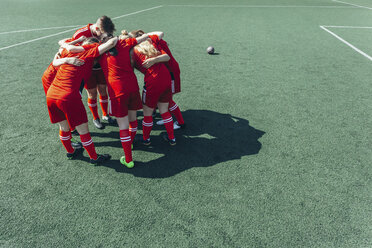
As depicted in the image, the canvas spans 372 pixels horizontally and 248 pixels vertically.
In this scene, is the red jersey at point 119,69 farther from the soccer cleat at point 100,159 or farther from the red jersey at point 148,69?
the soccer cleat at point 100,159

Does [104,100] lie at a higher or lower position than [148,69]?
lower

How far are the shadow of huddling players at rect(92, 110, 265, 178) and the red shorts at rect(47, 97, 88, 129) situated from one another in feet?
3.00

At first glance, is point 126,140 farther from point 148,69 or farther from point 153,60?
point 153,60

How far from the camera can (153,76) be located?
3.86m

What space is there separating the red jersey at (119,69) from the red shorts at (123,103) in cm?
7

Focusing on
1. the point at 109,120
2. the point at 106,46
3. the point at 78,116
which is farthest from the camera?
the point at 109,120

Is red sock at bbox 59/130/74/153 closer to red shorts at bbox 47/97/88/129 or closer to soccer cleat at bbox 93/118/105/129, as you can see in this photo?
red shorts at bbox 47/97/88/129

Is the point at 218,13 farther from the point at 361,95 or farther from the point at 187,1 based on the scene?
the point at 361,95

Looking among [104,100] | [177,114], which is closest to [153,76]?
[177,114]

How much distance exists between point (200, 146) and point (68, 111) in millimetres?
2203

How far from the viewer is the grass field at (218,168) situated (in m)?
3.09

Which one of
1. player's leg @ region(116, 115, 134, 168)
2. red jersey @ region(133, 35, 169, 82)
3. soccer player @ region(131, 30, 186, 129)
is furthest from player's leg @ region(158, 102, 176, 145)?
player's leg @ region(116, 115, 134, 168)

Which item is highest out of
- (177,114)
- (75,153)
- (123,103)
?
(123,103)

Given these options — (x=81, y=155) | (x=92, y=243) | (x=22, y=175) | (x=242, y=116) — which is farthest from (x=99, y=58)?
(x=242, y=116)
